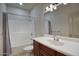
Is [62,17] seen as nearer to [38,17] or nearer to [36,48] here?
[38,17]

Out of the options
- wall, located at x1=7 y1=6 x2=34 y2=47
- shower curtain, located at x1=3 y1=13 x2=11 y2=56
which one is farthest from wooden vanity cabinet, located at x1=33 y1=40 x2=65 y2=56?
shower curtain, located at x1=3 y1=13 x2=11 y2=56

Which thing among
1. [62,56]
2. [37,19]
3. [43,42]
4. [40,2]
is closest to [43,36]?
[43,42]

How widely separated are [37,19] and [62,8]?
1.26 ft

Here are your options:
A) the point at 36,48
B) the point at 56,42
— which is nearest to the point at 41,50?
the point at 36,48

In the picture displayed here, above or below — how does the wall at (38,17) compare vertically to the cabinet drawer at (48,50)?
above

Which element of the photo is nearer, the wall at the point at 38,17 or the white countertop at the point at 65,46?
the white countertop at the point at 65,46

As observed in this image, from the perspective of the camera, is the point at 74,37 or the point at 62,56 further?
the point at 74,37

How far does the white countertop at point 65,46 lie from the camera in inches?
Result: 48.3

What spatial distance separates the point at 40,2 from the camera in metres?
1.43

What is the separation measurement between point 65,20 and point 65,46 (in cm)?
36

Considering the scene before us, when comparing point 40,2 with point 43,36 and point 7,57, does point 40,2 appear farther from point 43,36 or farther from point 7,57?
point 7,57

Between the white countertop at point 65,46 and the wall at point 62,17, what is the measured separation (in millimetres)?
140

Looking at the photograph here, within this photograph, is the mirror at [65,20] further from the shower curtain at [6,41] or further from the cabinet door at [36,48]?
the shower curtain at [6,41]

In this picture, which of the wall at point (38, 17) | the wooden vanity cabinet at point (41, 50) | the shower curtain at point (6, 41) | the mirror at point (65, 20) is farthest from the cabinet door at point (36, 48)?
the shower curtain at point (6, 41)
